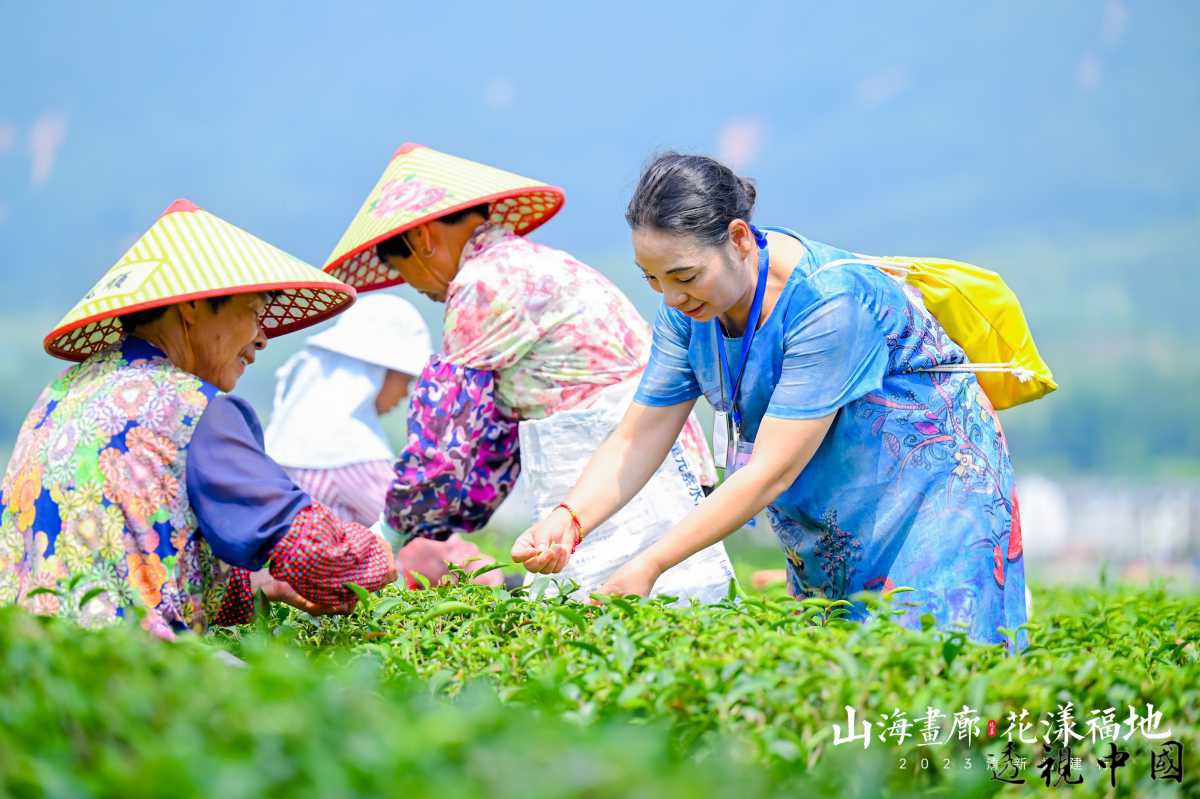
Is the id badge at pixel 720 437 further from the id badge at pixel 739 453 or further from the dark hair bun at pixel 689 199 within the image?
the dark hair bun at pixel 689 199

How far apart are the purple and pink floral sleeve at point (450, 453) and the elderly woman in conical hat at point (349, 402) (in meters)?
Result: 1.46

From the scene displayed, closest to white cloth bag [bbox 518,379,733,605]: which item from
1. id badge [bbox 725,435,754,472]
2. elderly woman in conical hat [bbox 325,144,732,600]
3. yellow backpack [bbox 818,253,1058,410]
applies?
elderly woman in conical hat [bbox 325,144,732,600]

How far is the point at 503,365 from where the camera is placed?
3.49 meters

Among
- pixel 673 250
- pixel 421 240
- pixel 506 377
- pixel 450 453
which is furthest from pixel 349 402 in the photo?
pixel 673 250

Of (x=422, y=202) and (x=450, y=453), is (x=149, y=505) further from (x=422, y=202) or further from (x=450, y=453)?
(x=422, y=202)

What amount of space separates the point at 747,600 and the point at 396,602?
2.42 ft

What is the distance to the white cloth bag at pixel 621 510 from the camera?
132 inches

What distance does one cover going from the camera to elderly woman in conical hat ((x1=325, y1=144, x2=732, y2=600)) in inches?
134

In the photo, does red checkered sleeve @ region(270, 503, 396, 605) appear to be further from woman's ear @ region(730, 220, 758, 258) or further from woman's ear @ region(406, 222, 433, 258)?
woman's ear @ region(406, 222, 433, 258)

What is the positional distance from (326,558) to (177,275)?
2.15 feet

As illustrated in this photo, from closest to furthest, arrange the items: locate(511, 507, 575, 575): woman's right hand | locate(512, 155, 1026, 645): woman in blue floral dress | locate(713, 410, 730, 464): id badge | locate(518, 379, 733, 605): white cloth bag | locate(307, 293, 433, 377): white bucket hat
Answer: locate(512, 155, 1026, 645): woman in blue floral dress → locate(511, 507, 575, 575): woman's right hand → locate(713, 410, 730, 464): id badge → locate(518, 379, 733, 605): white cloth bag → locate(307, 293, 433, 377): white bucket hat

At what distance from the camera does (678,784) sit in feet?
3.65

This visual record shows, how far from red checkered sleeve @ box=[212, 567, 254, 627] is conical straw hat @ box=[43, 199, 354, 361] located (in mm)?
586

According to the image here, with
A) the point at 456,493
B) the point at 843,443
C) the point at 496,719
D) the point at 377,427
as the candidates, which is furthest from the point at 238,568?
the point at 377,427
